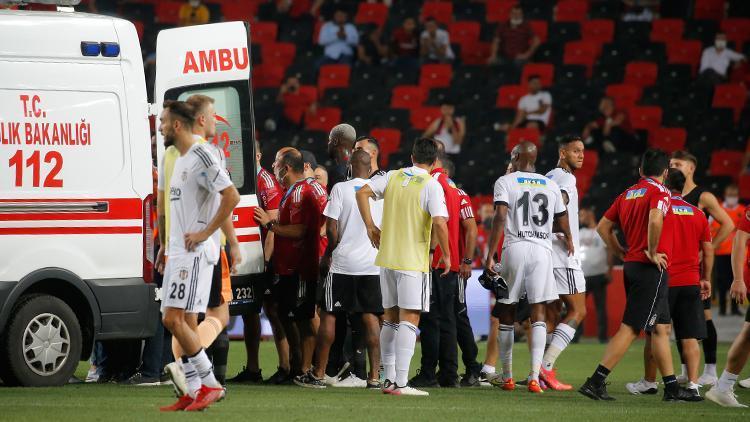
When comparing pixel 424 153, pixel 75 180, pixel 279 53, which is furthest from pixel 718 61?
pixel 75 180

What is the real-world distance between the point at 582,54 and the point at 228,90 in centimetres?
1442

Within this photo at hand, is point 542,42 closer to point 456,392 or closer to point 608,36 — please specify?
point 608,36

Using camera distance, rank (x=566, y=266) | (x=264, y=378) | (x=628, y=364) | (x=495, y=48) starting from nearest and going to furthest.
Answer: (x=566, y=266) → (x=264, y=378) → (x=628, y=364) → (x=495, y=48)

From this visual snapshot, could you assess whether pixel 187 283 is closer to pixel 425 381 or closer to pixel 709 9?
pixel 425 381

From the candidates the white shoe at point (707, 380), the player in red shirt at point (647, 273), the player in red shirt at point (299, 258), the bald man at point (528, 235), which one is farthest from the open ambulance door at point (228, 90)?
the white shoe at point (707, 380)

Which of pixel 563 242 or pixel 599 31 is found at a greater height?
→ pixel 599 31

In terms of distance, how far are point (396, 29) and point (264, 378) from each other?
43.9 feet

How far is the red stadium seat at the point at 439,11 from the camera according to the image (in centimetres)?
2545

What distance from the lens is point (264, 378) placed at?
12.1 meters

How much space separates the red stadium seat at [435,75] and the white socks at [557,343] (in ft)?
42.6

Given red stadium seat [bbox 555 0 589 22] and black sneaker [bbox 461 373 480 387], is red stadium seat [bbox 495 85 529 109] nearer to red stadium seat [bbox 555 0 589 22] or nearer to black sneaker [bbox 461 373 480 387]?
Answer: red stadium seat [bbox 555 0 589 22]

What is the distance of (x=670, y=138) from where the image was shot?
73.0 feet

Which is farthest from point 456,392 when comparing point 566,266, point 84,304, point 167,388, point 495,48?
point 495,48

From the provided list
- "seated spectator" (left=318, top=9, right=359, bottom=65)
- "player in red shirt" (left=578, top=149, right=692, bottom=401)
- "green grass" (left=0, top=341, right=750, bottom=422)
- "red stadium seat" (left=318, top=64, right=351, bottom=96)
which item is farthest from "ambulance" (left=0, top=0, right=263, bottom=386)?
"seated spectator" (left=318, top=9, right=359, bottom=65)
